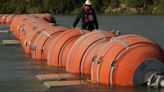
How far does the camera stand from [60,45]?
16938mm

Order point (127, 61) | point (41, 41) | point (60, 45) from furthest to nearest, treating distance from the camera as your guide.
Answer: point (41, 41) → point (60, 45) → point (127, 61)

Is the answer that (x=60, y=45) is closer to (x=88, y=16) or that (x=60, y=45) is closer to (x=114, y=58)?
(x=88, y=16)

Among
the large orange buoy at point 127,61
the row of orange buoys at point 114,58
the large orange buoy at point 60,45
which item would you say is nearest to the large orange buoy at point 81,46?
the row of orange buoys at point 114,58

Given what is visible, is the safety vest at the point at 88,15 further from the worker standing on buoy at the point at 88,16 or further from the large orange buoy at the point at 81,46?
the large orange buoy at the point at 81,46

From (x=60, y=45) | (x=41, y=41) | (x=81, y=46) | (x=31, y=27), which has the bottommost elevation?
(x=31, y=27)

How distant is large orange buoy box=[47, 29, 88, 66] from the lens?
55.7 ft

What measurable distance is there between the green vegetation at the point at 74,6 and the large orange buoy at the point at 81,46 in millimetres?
92519

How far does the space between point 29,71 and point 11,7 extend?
127 metres

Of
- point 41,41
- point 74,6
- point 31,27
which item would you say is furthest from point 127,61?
point 74,6

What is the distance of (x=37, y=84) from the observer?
13.7m

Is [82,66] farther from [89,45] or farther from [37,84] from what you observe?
[37,84]

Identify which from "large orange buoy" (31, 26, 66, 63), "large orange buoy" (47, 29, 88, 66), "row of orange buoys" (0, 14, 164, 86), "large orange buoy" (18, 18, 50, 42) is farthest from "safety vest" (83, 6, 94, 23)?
"row of orange buoys" (0, 14, 164, 86)

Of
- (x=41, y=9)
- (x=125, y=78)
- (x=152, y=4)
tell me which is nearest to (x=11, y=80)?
(x=125, y=78)

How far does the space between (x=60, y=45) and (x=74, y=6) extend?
118332 mm
